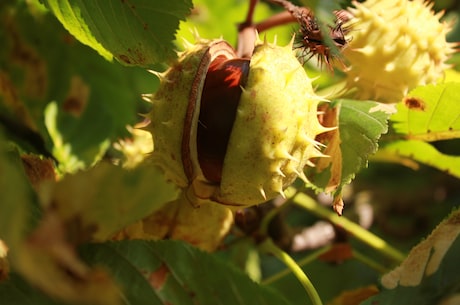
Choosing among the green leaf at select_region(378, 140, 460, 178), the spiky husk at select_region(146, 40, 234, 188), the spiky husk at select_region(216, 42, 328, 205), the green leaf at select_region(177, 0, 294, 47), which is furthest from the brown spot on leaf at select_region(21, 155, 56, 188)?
the green leaf at select_region(177, 0, 294, 47)

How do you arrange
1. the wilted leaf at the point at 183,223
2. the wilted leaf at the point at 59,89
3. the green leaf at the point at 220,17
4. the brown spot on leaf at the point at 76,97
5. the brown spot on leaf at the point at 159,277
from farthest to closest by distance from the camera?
the green leaf at the point at 220,17 < the brown spot on leaf at the point at 76,97 < the wilted leaf at the point at 59,89 < the wilted leaf at the point at 183,223 < the brown spot on leaf at the point at 159,277

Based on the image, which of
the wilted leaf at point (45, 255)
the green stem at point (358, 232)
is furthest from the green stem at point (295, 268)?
the wilted leaf at point (45, 255)

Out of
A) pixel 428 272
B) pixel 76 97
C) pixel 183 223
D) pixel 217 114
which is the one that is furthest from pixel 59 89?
pixel 428 272

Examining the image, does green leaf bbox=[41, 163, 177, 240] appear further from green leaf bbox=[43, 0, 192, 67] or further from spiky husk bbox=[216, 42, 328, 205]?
green leaf bbox=[43, 0, 192, 67]

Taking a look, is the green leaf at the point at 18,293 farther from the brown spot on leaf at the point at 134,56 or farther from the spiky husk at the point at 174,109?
the brown spot on leaf at the point at 134,56

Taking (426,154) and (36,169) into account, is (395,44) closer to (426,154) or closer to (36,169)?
(426,154)

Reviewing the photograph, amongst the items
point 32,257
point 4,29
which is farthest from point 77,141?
point 32,257
